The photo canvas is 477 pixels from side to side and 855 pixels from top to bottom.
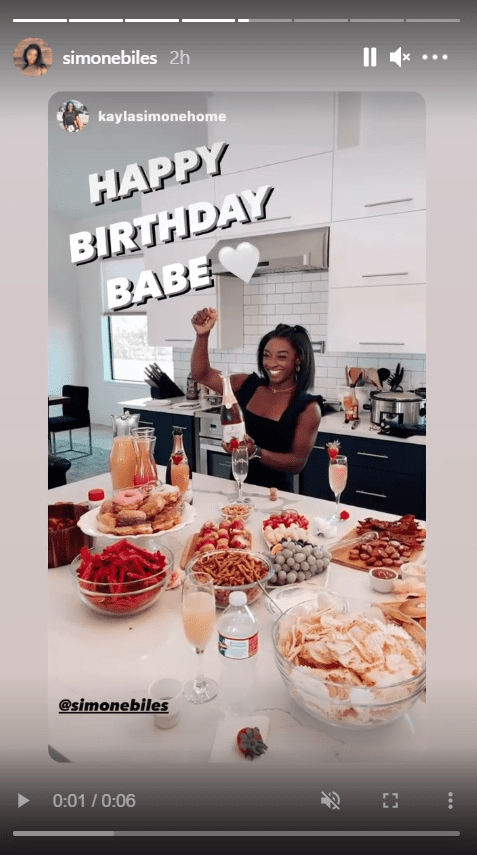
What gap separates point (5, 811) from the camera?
47cm

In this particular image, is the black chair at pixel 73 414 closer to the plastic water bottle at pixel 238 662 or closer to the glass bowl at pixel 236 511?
the glass bowl at pixel 236 511

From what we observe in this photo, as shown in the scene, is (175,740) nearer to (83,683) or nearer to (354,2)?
(83,683)

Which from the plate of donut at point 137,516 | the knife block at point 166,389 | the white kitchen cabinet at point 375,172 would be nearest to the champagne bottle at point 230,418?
the plate of donut at point 137,516

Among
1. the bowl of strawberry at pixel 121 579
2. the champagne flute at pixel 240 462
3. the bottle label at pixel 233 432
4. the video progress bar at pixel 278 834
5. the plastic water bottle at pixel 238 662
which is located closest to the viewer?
the video progress bar at pixel 278 834

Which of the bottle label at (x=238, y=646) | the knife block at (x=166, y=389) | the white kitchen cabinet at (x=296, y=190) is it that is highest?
the white kitchen cabinet at (x=296, y=190)

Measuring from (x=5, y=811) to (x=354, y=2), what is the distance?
0.79 meters

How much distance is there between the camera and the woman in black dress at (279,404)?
5.90 feet

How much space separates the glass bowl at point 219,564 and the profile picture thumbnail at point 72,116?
619 mm

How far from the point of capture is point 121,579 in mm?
789

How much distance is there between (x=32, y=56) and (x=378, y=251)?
2070 mm

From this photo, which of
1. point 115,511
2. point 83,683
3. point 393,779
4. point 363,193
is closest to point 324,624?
point 393,779

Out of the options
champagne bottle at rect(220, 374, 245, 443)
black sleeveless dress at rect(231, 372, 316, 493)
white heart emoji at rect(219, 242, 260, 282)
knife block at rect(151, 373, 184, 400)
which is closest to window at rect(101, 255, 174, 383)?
knife block at rect(151, 373, 184, 400)

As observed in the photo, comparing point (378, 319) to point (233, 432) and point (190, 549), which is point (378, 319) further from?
point (190, 549)

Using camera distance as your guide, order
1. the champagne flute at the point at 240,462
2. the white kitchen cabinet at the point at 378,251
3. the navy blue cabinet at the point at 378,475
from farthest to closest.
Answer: the white kitchen cabinet at the point at 378,251, the navy blue cabinet at the point at 378,475, the champagne flute at the point at 240,462
